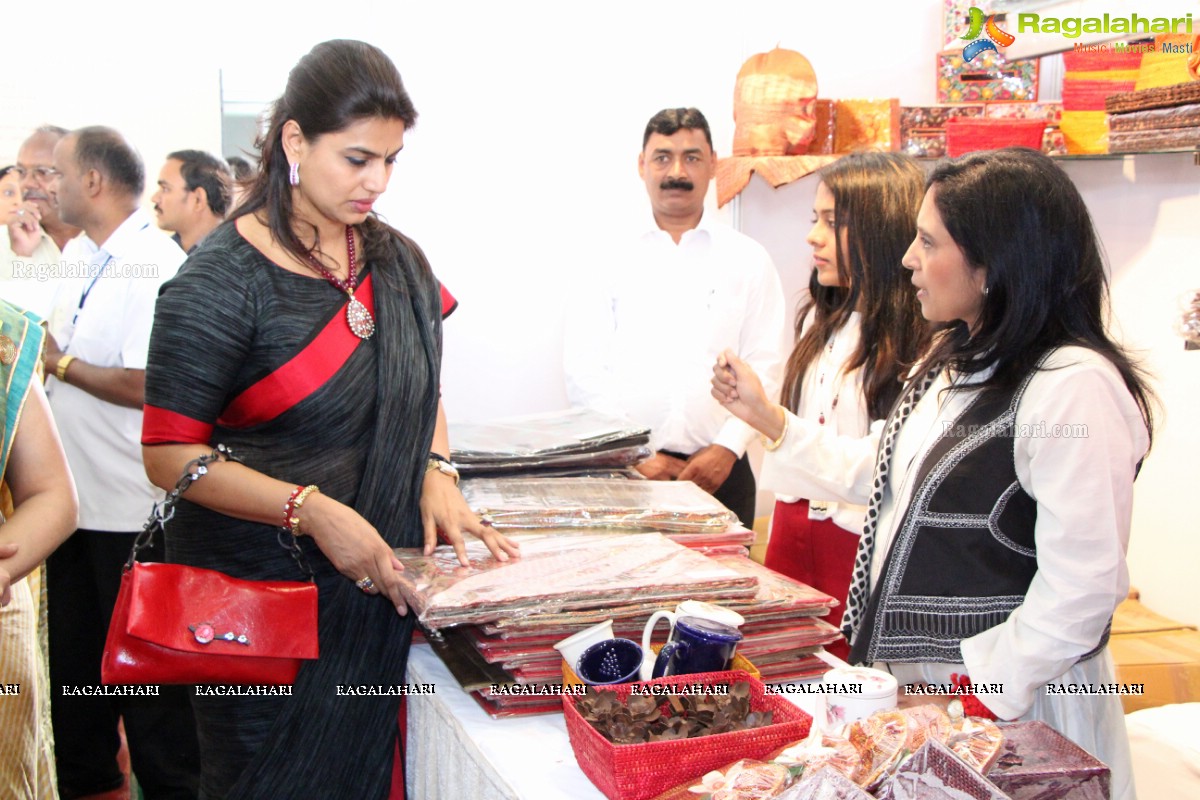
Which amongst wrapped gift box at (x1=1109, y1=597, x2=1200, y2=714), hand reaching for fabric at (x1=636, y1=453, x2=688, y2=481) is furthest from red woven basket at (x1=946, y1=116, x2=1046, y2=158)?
wrapped gift box at (x1=1109, y1=597, x2=1200, y2=714)

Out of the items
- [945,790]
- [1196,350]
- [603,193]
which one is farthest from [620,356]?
[945,790]

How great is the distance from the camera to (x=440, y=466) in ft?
6.24

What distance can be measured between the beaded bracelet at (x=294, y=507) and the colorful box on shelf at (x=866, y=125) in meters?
2.71

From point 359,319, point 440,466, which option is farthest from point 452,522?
point 359,319

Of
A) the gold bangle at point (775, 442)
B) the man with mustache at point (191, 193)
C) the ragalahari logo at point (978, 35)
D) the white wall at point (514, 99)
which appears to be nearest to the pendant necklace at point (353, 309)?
the gold bangle at point (775, 442)

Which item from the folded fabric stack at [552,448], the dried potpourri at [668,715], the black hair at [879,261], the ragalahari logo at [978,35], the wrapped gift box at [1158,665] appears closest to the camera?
the dried potpourri at [668,715]

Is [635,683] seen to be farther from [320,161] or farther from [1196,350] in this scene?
[1196,350]

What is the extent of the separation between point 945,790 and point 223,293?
1279 mm

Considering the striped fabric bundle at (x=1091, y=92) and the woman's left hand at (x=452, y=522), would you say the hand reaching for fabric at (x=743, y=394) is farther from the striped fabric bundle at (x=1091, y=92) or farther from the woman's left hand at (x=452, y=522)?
the striped fabric bundle at (x=1091, y=92)

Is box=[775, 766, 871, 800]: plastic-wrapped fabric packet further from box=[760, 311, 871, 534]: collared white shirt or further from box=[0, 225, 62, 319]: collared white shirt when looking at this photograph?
box=[0, 225, 62, 319]: collared white shirt

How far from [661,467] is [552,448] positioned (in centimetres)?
113

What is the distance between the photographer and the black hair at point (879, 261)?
234 cm

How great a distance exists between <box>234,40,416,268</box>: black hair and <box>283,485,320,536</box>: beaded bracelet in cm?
40

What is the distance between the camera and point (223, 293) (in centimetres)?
169
